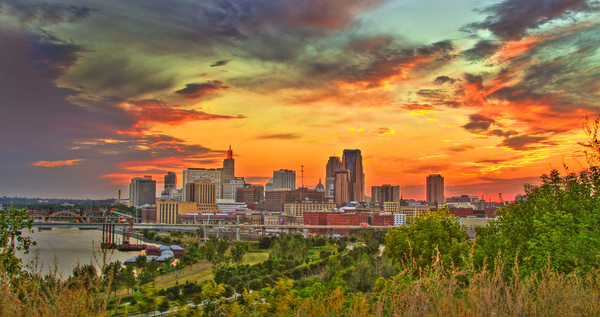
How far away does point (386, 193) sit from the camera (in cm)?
16100

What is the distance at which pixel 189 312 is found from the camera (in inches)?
286

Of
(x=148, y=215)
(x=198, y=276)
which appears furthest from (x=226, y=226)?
(x=148, y=215)

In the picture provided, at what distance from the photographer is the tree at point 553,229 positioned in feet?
28.6

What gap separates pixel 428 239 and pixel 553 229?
7.77 meters

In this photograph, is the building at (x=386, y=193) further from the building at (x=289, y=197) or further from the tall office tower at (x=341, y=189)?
the building at (x=289, y=197)

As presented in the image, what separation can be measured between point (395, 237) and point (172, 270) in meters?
24.4

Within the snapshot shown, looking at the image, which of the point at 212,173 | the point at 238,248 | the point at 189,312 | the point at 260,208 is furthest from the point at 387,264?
the point at 212,173

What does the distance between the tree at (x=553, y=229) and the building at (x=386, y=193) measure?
14025 cm

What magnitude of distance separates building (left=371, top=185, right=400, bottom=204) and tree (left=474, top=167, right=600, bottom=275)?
140m

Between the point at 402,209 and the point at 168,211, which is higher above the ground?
the point at 402,209

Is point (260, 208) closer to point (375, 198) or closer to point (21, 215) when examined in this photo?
point (375, 198)

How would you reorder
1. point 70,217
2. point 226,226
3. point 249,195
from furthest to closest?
point 249,195
point 226,226
point 70,217

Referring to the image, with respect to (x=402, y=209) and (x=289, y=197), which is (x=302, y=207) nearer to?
(x=289, y=197)

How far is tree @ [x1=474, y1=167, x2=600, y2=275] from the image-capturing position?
8.72 m
